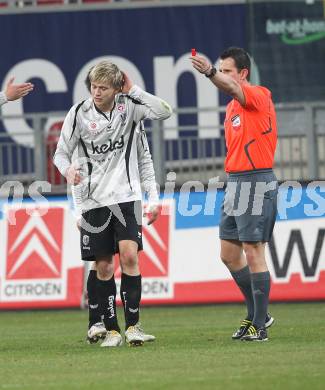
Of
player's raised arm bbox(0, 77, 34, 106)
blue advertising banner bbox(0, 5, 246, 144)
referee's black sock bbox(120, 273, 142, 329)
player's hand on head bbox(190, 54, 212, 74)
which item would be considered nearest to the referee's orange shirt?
player's hand on head bbox(190, 54, 212, 74)

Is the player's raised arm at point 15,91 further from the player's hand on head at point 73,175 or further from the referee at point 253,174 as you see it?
the referee at point 253,174

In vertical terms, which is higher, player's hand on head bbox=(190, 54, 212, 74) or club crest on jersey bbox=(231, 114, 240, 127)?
player's hand on head bbox=(190, 54, 212, 74)

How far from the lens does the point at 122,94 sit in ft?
39.1

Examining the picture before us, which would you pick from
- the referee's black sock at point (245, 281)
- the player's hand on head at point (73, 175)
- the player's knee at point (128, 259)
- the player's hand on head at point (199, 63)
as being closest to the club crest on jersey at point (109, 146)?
the player's hand on head at point (73, 175)

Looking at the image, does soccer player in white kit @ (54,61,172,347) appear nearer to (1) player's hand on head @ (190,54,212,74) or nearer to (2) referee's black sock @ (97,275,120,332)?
(2) referee's black sock @ (97,275,120,332)

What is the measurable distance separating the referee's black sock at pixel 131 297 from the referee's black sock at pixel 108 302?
19 centimetres

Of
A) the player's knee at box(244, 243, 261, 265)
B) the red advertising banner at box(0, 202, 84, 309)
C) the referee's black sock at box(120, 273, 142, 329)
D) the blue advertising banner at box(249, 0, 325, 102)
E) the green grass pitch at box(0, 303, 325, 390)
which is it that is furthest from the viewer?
the blue advertising banner at box(249, 0, 325, 102)

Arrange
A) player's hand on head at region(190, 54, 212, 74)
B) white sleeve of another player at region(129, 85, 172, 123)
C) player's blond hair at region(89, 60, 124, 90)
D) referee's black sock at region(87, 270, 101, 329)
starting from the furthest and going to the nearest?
referee's black sock at region(87, 270, 101, 329), white sleeve of another player at region(129, 85, 172, 123), player's blond hair at region(89, 60, 124, 90), player's hand on head at region(190, 54, 212, 74)

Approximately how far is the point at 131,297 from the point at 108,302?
306 mm

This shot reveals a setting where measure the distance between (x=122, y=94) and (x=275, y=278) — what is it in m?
6.04

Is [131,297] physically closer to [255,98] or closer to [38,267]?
[255,98]

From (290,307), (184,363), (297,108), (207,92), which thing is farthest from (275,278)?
(184,363)

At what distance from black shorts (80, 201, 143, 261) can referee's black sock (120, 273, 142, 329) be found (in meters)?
0.29

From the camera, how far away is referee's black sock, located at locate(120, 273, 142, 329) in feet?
38.6
